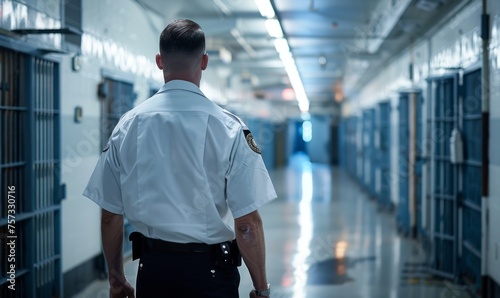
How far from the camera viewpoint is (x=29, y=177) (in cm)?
409

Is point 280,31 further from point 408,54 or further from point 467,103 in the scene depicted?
point 467,103

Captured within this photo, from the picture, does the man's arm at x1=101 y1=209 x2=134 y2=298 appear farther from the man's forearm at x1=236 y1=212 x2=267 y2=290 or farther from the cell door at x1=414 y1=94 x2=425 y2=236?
the cell door at x1=414 y1=94 x2=425 y2=236

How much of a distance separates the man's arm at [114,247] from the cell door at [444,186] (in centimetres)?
437

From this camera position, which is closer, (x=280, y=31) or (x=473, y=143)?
(x=473, y=143)

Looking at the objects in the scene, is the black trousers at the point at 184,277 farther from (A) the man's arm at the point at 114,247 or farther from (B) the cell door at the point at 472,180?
(B) the cell door at the point at 472,180

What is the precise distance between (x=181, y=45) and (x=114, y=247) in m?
0.71

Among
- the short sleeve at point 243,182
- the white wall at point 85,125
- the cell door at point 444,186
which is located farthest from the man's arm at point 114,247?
the cell door at point 444,186

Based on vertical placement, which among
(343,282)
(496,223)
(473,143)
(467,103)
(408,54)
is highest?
(408,54)

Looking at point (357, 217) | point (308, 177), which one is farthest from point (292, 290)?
point (308, 177)

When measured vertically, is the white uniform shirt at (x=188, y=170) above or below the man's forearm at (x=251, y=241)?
above

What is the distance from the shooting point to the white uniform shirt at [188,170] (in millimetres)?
1792

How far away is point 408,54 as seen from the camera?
912cm

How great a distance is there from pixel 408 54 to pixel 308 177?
10.6 meters

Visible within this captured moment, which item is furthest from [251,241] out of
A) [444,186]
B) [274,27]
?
[274,27]
